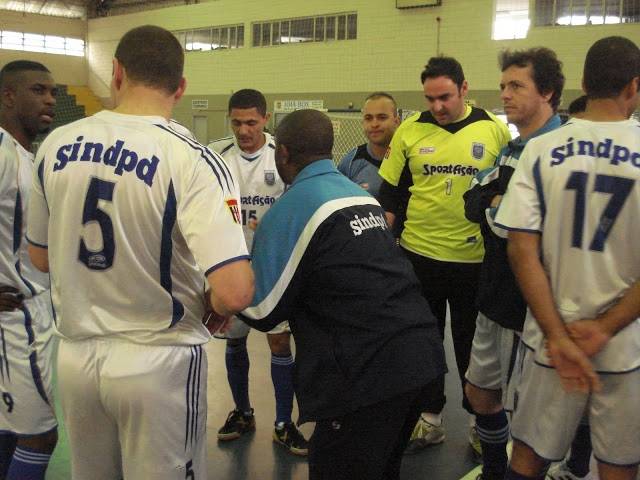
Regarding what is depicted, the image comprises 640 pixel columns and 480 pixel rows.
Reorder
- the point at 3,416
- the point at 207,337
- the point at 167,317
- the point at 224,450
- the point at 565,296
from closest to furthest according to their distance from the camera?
the point at 167,317 → the point at 207,337 → the point at 565,296 → the point at 3,416 → the point at 224,450

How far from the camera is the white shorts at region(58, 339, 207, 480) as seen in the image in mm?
1907

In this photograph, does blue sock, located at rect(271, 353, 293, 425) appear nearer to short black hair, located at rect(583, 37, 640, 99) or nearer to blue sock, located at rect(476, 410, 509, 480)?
blue sock, located at rect(476, 410, 509, 480)

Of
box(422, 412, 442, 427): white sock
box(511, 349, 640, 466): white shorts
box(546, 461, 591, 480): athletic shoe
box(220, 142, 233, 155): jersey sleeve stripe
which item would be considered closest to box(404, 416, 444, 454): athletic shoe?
box(422, 412, 442, 427): white sock

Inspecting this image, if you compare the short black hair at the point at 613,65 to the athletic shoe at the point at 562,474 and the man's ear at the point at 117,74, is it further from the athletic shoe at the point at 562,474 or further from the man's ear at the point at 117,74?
the athletic shoe at the point at 562,474

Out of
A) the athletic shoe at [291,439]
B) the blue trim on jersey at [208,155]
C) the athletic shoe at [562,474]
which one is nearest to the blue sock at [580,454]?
the athletic shoe at [562,474]

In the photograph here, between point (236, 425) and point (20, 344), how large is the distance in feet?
5.18

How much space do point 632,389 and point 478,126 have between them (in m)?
1.87

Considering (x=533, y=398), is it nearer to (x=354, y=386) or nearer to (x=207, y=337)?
(x=354, y=386)

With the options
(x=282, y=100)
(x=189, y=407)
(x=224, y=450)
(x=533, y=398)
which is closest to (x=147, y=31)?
(x=189, y=407)

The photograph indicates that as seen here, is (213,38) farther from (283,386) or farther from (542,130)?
(542,130)

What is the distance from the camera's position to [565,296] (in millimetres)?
2281

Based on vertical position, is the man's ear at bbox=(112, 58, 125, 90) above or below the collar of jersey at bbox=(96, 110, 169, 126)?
above

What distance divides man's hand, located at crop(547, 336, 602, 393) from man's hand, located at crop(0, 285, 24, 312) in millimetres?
2154

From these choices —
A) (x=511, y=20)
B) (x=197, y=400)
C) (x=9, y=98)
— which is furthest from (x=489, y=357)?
(x=511, y=20)
